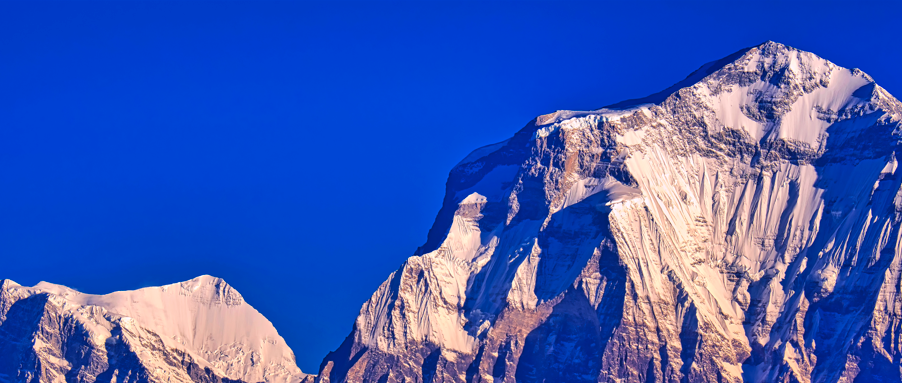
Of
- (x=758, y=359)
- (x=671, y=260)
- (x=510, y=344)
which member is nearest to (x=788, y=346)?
(x=758, y=359)

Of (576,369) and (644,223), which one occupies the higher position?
(644,223)

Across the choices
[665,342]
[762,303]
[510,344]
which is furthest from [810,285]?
[510,344]

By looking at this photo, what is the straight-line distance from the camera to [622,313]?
191 m

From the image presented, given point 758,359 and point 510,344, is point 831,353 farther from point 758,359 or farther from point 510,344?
point 510,344

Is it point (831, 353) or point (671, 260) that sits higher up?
point (671, 260)

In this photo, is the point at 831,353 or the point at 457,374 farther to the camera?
the point at 457,374

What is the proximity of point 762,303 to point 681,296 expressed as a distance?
10701mm

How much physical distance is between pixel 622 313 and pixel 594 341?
4680 millimetres

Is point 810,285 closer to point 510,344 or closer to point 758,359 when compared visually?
point 758,359

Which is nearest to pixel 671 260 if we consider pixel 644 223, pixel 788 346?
pixel 644 223

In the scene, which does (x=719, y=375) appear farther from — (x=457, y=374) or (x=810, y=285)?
(x=457, y=374)

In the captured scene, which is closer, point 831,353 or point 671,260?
point 831,353

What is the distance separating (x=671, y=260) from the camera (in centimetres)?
19850

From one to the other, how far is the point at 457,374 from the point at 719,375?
31.9m
